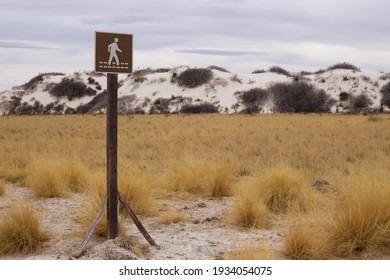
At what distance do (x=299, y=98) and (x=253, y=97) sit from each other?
5332 mm

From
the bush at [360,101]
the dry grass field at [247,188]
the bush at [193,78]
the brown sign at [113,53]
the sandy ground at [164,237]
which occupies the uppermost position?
the bush at [193,78]

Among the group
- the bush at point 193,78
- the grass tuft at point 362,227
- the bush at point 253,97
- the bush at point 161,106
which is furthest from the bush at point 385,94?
the grass tuft at point 362,227

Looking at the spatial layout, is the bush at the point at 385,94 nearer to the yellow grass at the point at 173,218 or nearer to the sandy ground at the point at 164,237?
the sandy ground at the point at 164,237

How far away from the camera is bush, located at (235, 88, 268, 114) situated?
44.2m

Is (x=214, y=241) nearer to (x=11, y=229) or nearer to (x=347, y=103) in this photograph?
(x=11, y=229)

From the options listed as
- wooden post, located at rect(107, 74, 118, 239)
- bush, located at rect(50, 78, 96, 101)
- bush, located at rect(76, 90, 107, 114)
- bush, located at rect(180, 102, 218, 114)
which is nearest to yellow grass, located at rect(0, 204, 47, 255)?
wooden post, located at rect(107, 74, 118, 239)

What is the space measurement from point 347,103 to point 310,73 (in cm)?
1191

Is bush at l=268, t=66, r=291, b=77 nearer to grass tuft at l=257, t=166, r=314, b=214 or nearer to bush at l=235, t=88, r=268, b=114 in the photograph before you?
bush at l=235, t=88, r=268, b=114

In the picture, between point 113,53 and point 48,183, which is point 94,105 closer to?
point 48,183

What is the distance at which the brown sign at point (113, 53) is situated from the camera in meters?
4.79

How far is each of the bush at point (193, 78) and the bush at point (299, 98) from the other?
27.4 ft

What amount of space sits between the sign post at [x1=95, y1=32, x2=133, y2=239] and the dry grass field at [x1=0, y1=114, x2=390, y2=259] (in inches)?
26.4

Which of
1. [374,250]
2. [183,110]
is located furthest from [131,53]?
[183,110]

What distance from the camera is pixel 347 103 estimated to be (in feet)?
135
